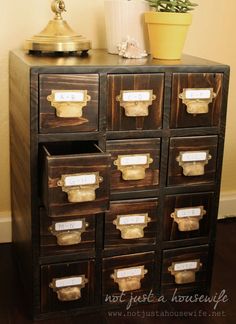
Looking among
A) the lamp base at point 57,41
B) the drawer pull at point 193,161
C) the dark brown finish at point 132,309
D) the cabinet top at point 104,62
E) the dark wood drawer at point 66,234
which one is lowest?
the dark brown finish at point 132,309

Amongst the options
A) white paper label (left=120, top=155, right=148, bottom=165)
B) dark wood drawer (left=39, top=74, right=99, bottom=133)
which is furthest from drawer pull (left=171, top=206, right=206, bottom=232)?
dark wood drawer (left=39, top=74, right=99, bottom=133)

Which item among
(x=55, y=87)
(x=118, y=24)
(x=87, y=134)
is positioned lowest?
(x=87, y=134)

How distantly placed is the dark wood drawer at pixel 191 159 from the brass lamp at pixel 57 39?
1.56ft

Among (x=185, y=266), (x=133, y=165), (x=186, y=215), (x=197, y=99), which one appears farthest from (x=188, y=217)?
(x=197, y=99)

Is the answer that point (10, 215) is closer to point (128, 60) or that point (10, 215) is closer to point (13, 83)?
point (13, 83)

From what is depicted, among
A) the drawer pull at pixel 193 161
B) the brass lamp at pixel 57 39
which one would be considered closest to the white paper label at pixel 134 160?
the drawer pull at pixel 193 161

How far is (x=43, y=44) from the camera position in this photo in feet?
5.52

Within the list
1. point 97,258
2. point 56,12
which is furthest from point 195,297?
point 56,12

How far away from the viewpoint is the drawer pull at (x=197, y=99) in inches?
60.8

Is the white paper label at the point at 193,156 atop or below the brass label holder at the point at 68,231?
atop

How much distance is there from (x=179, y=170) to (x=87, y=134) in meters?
0.34

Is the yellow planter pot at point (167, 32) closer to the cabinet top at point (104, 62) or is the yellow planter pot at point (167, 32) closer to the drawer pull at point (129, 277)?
the cabinet top at point (104, 62)

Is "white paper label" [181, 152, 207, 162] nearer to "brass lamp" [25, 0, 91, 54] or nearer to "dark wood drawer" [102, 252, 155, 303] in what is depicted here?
"dark wood drawer" [102, 252, 155, 303]

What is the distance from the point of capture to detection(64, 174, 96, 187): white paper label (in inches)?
53.7
